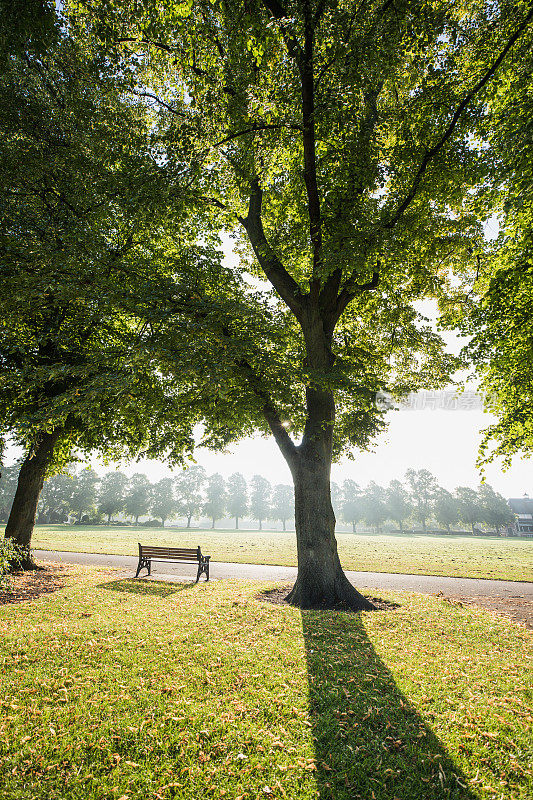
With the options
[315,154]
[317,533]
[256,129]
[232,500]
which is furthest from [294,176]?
[232,500]

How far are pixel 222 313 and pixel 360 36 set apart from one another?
5898mm

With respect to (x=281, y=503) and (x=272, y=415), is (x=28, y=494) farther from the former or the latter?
(x=281, y=503)

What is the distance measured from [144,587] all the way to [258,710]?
27.4ft

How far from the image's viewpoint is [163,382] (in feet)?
36.2

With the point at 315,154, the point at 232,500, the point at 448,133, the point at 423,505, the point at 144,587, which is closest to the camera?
the point at 448,133

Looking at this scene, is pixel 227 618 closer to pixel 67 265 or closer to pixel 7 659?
pixel 7 659

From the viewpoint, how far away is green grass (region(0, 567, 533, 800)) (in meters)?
3.01

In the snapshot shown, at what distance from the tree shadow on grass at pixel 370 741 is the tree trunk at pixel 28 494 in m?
11.3

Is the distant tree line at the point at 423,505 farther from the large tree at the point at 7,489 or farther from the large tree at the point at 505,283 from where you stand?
the large tree at the point at 505,283

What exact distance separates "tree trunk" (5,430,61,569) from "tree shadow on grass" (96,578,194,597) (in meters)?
3.59

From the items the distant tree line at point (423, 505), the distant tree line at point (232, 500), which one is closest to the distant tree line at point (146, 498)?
the distant tree line at point (232, 500)

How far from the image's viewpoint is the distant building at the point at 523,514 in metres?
97.2

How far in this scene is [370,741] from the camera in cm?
359

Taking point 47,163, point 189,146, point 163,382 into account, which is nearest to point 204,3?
point 189,146
